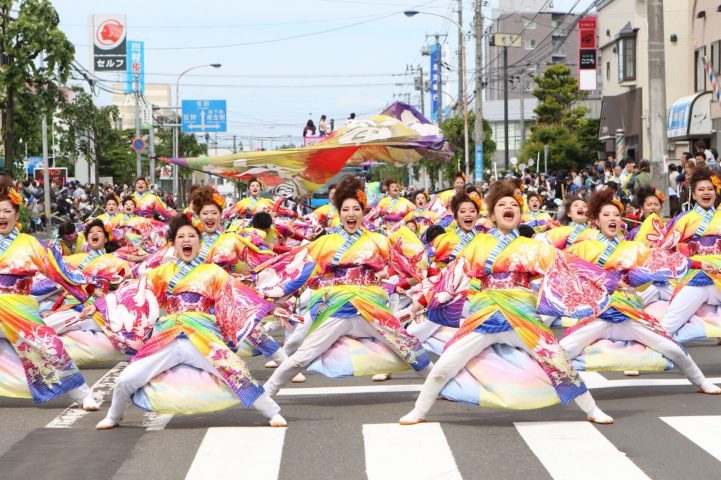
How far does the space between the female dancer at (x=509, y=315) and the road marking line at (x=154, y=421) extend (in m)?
1.73

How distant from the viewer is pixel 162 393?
7.98 meters

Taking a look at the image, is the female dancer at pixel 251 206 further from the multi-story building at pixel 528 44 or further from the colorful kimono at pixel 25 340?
the multi-story building at pixel 528 44

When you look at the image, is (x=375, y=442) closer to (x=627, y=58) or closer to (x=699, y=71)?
(x=699, y=71)

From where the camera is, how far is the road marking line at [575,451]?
22.1ft

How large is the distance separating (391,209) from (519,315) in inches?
433

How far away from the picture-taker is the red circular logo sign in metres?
68.9

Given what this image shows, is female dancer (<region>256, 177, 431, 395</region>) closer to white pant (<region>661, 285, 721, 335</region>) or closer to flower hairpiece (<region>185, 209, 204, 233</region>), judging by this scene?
flower hairpiece (<region>185, 209, 204, 233</region>)

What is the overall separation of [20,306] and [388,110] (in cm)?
980

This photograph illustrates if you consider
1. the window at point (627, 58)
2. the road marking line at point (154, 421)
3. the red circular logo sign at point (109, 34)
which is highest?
the red circular logo sign at point (109, 34)

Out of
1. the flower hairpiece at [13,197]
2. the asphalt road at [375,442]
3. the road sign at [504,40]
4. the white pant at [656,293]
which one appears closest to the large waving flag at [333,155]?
the white pant at [656,293]

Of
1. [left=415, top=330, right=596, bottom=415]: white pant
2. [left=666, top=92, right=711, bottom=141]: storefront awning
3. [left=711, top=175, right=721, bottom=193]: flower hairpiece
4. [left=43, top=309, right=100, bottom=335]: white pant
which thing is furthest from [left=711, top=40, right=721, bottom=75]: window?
[left=415, top=330, right=596, bottom=415]: white pant

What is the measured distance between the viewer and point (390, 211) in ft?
62.0

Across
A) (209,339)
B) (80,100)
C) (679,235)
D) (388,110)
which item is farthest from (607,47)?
(209,339)

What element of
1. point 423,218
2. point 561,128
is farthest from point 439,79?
point 423,218
